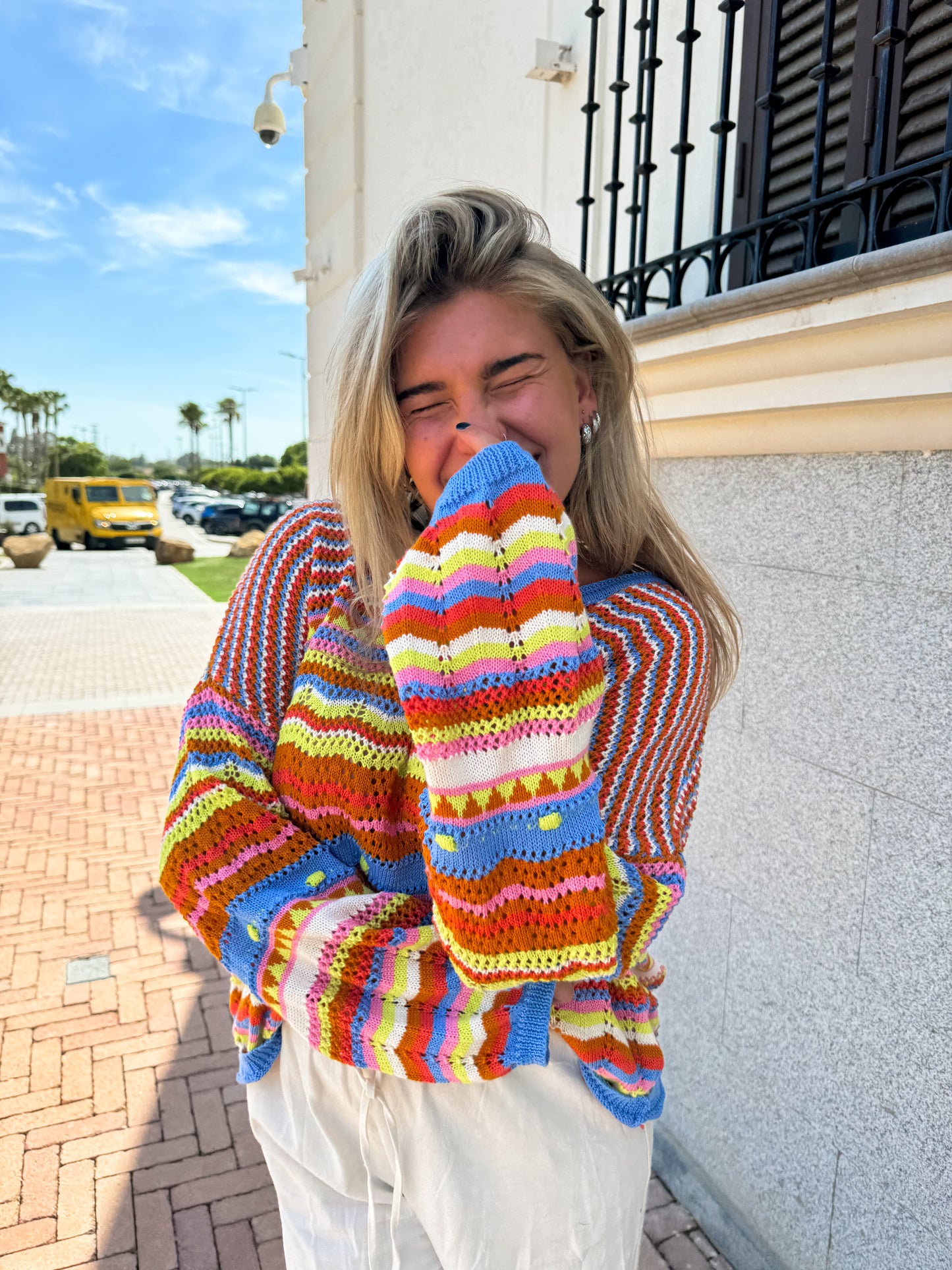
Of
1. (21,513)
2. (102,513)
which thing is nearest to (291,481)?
(21,513)

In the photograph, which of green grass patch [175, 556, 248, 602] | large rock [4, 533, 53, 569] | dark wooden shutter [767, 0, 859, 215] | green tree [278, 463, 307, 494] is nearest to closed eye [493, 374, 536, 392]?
dark wooden shutter [767, 0, 859, 215]

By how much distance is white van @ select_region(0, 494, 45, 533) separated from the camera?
31.9 meters

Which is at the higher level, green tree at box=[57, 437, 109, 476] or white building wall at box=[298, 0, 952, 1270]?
green tree at box=[57, 437, 109, 476]

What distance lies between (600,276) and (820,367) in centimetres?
148

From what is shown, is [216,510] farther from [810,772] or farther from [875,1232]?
[875,1232]

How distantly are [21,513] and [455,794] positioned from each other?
36028 mm

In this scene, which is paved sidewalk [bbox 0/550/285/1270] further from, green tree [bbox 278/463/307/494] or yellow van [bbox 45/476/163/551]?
green tree [bbox 278/463/307/494]

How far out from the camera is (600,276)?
312 cm

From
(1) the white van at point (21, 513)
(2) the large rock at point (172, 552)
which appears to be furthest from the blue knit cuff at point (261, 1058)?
(1) the white van at point (21, 513)

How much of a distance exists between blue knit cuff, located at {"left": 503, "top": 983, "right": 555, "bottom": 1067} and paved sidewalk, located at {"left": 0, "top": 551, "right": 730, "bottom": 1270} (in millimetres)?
1824

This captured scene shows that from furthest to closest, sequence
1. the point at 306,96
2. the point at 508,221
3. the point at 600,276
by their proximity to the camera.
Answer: the point at 306,96, the point at 600,276, the point at 508,221

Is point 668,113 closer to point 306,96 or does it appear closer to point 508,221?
point 508,221

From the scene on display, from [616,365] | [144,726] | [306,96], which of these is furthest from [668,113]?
[144,726]

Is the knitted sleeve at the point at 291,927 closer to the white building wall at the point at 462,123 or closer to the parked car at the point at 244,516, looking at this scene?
the white building wall at the point at 462,123
